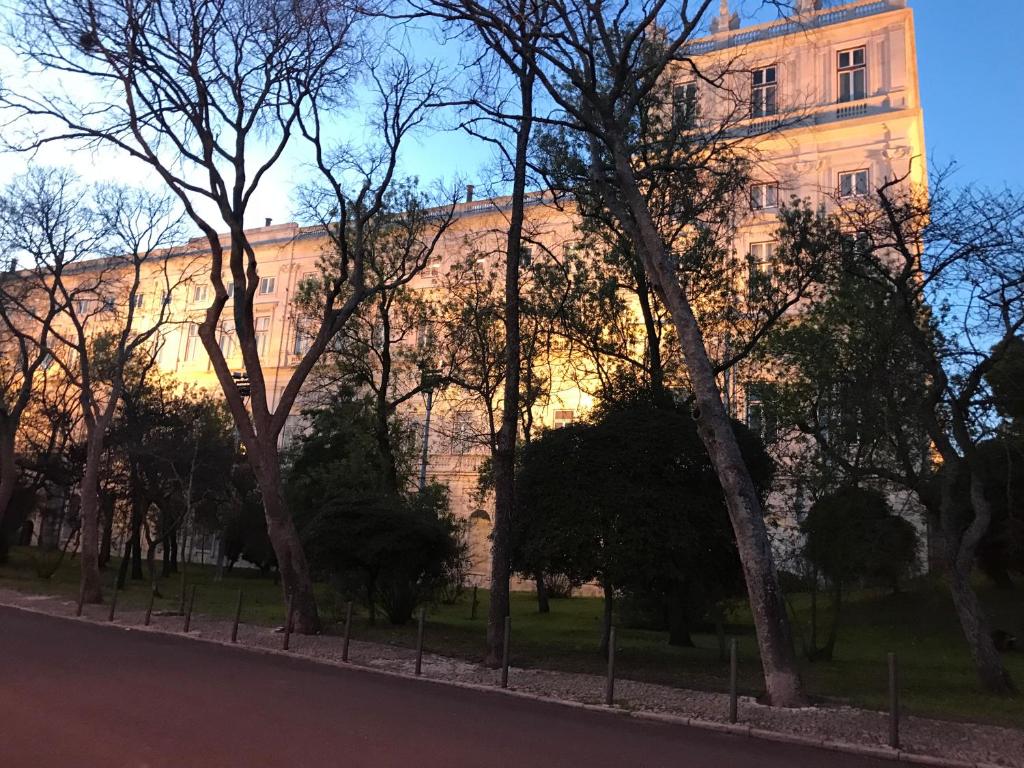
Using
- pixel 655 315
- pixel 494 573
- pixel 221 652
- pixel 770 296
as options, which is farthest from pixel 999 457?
pixel 221 652

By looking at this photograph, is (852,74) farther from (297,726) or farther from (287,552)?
(297,726)

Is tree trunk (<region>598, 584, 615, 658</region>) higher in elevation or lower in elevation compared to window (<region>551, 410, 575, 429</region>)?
lower

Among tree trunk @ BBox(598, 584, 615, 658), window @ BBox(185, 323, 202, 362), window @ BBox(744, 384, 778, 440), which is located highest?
window @ BBox(185, 323, 202, 362)

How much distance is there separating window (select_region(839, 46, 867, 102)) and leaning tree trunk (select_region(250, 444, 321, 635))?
29.3m

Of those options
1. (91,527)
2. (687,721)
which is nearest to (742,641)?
(687,721)

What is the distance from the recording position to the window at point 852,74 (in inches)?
1316

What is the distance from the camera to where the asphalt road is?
647cm

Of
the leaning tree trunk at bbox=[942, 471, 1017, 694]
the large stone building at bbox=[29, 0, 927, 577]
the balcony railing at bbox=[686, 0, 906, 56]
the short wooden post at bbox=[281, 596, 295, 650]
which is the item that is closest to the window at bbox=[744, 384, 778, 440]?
the leaning tree trunk at bbox=[942, 471, 1017, 694]

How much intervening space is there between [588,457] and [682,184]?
8.15 m

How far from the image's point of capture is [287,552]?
657 inches

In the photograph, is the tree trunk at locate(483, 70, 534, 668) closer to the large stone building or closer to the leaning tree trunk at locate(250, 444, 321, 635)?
the leaning tree trunk at locate(250, 444, 321, 635)

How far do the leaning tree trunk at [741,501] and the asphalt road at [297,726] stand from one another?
1760mm

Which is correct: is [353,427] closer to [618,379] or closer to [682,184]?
[618,379]

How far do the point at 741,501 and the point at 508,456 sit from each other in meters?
4.47
